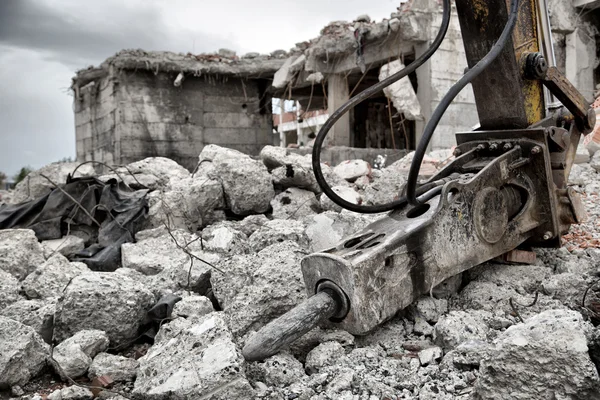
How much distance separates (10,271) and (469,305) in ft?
11.4

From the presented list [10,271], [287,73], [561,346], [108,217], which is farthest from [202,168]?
[287,73]

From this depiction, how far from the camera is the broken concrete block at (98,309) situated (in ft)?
10.5

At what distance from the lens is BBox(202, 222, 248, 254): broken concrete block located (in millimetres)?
4375

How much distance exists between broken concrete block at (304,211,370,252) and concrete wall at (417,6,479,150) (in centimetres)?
500

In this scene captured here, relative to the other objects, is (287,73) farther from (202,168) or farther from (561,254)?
(561,254)

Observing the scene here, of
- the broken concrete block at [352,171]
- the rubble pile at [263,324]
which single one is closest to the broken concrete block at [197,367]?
the rubble pile at [263,324]

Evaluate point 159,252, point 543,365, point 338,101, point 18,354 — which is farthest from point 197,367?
point 338,101

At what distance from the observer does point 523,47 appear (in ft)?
11.7

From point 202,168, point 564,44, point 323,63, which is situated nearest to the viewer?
point 202,168

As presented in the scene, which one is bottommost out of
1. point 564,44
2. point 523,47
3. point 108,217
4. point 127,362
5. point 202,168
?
point 127,362

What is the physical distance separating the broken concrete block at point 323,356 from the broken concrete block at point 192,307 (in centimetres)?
90

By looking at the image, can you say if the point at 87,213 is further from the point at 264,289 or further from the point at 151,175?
the point at 264,289

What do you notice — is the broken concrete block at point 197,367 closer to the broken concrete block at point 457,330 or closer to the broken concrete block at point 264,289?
the broken concrete block at point 264,289

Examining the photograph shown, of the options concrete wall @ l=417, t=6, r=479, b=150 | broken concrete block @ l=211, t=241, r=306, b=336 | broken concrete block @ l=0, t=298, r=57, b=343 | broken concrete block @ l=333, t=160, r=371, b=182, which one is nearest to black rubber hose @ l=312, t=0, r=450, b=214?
broken concrete block @ l=211, t=241, r=306, b=336
